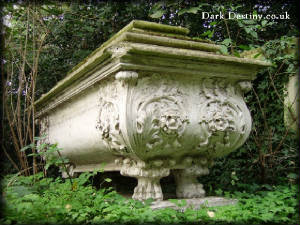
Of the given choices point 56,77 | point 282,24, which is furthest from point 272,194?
point 56,77

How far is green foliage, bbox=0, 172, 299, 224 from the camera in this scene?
63.1 inches

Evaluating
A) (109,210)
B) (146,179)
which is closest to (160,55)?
(146,179)

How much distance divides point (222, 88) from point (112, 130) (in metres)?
0.93

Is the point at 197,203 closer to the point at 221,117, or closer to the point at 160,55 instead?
the point at 221,117

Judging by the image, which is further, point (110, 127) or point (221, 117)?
point (221, 117)

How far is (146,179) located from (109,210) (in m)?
0.46

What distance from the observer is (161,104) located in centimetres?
198

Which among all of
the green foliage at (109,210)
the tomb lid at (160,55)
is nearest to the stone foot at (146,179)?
the green foliage at (109,210)

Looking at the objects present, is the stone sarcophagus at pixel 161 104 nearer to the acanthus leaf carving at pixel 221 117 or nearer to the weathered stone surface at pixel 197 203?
the acanthus leaf carving at pixel 221 117

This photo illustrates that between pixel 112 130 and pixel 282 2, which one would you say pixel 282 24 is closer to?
pixel 282 2

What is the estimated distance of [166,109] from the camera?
1.97 metres

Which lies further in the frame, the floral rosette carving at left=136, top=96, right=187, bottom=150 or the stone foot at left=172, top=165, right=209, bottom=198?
the stone foot at left=172, top=165, right=209, bottom=198

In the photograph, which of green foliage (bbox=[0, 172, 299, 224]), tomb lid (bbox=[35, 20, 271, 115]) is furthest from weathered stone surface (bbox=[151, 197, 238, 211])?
tomb lid (bbox=[35, 20, 271, 115])

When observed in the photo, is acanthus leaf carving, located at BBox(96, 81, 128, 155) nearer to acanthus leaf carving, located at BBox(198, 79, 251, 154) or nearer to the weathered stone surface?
the weathered stone surface
